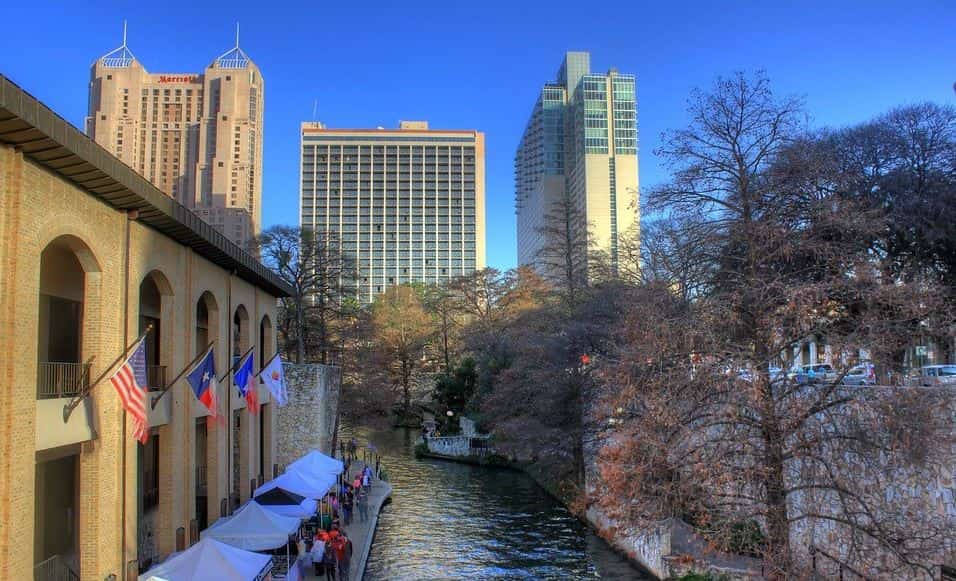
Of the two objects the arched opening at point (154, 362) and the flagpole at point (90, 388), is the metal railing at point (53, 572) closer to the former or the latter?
the arched opening at point (154, 362)

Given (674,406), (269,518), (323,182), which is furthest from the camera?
(323,182)

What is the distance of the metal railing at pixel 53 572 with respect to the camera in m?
13.0

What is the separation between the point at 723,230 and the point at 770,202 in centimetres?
90

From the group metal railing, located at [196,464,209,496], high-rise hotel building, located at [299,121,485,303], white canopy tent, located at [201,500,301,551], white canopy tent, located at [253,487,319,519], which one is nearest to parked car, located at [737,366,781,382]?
white canopy tent, located at [201,500,301,551]

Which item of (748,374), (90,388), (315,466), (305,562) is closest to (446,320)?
(315,466)

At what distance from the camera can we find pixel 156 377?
16.5m

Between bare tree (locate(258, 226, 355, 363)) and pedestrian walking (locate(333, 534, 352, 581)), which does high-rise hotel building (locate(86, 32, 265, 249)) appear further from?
pedestrian walking (locate(333, 534, 352, 581))

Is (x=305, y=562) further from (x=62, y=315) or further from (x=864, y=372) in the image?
(x=864, y=372)

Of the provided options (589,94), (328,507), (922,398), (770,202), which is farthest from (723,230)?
(589,94)

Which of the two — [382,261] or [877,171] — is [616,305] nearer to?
[877,171]

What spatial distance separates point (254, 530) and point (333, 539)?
2.35 metres

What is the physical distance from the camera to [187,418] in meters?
17.0

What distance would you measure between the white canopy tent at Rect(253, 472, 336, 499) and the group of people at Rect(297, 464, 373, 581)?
111cm

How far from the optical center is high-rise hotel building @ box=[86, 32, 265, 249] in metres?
109
